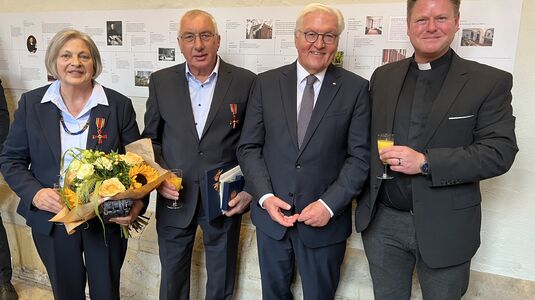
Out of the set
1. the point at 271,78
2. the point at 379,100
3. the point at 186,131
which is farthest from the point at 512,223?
the point at 186,131

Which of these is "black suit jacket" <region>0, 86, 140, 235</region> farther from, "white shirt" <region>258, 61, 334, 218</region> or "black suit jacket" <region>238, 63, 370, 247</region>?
"white shirt" <region>258, 61, 334, 218</region>

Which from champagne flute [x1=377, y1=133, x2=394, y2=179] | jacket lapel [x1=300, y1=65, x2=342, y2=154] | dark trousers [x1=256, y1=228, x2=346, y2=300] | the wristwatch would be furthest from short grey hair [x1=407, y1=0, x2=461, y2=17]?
dark trousers [x1=256, y1=228, x2=346, y2=300]

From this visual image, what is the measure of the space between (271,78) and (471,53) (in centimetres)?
114

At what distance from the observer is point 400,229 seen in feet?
6.21

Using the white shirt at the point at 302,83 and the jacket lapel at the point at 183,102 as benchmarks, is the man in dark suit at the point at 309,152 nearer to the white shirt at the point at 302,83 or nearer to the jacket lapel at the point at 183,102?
the white shirt at the point at 302,83

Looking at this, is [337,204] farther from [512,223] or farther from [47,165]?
[47,165]

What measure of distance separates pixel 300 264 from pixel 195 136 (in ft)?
2.82

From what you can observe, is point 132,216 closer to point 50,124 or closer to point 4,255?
point 50,124

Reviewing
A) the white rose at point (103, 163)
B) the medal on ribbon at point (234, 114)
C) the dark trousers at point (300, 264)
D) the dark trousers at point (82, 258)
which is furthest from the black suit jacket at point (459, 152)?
the dark trousers at point (82, 258)

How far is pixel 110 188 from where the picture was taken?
180 cm

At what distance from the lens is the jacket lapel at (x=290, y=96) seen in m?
1.96

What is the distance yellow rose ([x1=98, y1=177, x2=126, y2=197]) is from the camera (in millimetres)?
1799

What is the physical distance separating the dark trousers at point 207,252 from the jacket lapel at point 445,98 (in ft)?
3.80

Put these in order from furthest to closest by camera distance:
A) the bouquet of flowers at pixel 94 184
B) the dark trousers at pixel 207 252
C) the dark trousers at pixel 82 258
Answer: the dark trousers at pixel 207 252, the dark trousers at pixel 82 258, the bouquet of flowers at pixel 94 184
